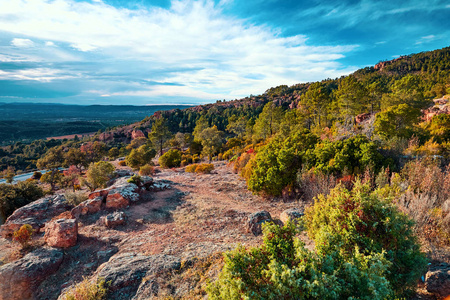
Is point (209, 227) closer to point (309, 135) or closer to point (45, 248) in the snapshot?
point (45, 248)

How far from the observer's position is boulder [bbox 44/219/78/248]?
8.20m

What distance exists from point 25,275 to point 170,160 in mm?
25027

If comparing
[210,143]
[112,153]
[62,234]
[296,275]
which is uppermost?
[296,275]

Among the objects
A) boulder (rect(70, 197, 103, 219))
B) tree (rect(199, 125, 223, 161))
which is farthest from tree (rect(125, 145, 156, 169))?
boulder (rect(70, 197, 103, 219))

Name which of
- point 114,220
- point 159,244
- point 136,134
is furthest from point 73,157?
point 136,134

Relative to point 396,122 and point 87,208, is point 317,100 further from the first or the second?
point 87,208

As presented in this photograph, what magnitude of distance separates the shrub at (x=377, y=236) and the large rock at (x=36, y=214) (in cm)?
1235

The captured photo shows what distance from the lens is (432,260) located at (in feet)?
16.6

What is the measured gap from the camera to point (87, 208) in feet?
36.7

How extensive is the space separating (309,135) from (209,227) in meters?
8.78

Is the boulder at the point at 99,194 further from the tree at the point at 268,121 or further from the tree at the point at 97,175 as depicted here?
the tree at the point at 268,121

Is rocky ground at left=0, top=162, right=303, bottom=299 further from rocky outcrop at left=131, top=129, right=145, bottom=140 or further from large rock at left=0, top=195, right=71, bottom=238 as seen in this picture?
rocky outcrop at left=131, top=129, right=145, bottom=140

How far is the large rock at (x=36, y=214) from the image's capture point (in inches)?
381

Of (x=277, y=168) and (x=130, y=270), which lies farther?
(x=277, y=168)
